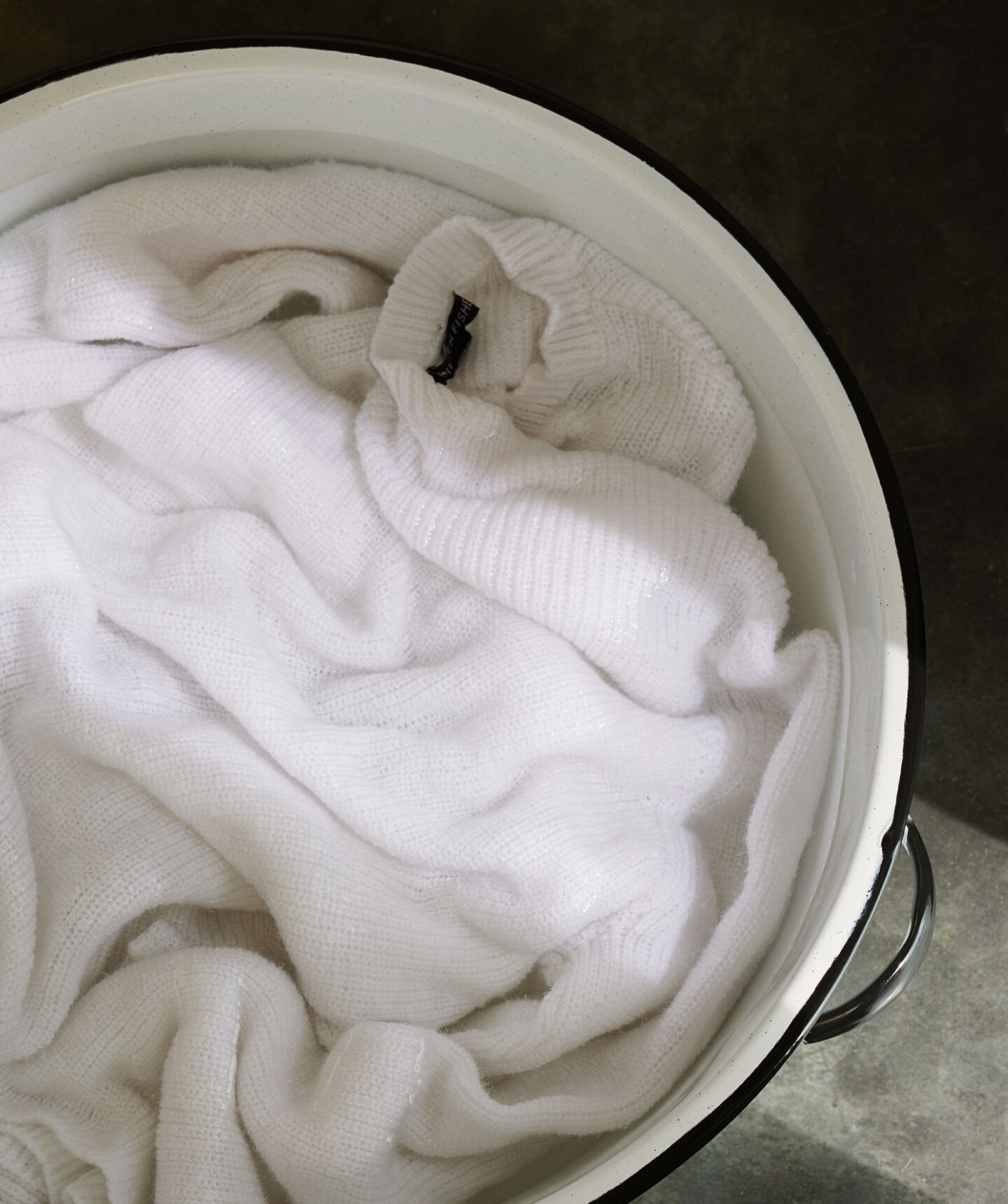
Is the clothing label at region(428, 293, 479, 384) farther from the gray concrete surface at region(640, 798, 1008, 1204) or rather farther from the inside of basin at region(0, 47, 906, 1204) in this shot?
the gray concrete surface at region(640, 798, 1008, 1204)

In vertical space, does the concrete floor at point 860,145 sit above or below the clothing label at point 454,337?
above

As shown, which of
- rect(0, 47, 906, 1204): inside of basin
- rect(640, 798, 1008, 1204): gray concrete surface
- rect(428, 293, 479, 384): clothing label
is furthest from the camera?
rect(640, 798, 1008, 1204): gray concrete surface

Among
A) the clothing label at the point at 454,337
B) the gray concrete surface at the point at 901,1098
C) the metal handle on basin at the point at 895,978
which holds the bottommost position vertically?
the gray concrete surface at the point at 901,1098

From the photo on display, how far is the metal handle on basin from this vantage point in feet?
2.08

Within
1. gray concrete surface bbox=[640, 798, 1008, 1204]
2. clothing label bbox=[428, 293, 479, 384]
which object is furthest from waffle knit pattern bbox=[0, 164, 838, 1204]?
gray concrete surface bbox=[640, 798, 1008, 1204]

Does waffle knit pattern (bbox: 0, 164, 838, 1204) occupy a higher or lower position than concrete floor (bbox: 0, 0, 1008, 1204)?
lower

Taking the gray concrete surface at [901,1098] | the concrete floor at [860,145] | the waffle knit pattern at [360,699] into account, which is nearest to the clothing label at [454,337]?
the waffle knit pattern at [360,699]

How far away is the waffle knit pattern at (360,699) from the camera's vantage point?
63 cm

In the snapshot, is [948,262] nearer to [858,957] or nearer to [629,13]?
[629,13]

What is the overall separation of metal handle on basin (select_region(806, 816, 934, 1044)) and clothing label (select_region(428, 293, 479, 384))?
0.40 m

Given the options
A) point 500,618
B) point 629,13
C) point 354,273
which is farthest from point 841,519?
point 629,13

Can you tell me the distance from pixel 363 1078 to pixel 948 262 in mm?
764

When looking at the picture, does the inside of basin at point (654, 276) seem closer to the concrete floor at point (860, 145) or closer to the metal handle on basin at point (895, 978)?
the metal handle on basin at point (895, 978)

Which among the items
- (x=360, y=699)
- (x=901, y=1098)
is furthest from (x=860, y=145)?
(x=901, y=1098)
